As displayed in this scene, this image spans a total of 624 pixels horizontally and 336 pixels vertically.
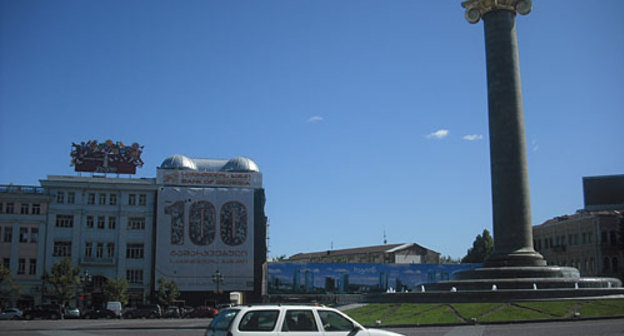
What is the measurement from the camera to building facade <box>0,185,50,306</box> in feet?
237

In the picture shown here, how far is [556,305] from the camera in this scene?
3152 cm

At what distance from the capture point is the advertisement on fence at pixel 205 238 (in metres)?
76.9

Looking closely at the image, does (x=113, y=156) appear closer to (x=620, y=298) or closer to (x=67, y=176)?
(x=67, y=176)

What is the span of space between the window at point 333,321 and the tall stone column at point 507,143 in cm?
2673

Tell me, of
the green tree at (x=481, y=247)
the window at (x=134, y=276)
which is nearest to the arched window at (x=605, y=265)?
the green tree at (x=481, y=247)

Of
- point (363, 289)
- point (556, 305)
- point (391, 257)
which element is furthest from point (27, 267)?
point (556, 305)

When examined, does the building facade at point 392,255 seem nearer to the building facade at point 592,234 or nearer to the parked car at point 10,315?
the building facade at point 592,234

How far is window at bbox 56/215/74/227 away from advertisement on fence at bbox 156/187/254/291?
10.3 metres

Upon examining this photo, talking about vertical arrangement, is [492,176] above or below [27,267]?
above

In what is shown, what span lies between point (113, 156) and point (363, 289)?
36.8 meters

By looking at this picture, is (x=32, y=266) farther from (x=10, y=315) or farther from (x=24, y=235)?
(x=10, y=315)

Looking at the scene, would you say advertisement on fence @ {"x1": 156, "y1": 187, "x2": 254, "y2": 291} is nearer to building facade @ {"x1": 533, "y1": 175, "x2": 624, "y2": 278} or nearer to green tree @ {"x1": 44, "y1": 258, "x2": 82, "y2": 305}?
green tree @ {"x1": 44, "y1": 258, "x2": 82, "y2": 305}

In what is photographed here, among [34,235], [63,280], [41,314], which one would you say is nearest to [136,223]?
[34,235]

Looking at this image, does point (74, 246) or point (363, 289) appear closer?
point (74, 246)
